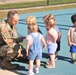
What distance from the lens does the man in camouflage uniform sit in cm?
590

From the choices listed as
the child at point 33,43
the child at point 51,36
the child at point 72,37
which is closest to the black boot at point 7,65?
the child at point 33,43

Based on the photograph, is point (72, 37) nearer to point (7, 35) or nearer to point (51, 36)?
point (51, 36)

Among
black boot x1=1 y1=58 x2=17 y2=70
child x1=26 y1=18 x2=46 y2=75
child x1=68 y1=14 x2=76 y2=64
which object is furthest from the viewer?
child x1=68 y1=14 x2=76 y2=64

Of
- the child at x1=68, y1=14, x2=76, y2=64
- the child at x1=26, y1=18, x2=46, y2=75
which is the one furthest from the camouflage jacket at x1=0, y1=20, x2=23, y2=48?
the child at x1=68, y1=14, x2=76, y2=64

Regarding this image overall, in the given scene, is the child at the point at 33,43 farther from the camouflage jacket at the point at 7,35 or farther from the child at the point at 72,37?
the child at the point at 72,37

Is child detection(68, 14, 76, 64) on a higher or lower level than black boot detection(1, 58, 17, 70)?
higher

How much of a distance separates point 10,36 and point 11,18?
0.42 metres

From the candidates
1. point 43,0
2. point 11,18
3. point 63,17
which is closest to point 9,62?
point 11,18

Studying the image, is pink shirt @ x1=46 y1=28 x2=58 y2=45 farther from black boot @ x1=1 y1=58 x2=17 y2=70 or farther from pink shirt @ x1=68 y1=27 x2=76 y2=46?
black boot @ x1=1 y1=58 x2=17 y2=70

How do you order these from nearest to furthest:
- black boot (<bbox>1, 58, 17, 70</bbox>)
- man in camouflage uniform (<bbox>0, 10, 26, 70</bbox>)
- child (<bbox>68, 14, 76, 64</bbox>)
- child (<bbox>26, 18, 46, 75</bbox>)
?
child (<bbox>26, 18, 46, 75</bbox>)
man in camouflage uniform (<bbox>0, 10, 26, 70</bbox>)
black boot (<bbox>1, 58, 17, 70</bbox>)
child (<bbox>68, 14, 76, 64</bbox>)

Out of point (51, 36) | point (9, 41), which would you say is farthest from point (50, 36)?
point (9, 41)

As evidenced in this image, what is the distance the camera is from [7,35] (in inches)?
235

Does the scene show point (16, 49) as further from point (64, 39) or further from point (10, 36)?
point (64, 39)

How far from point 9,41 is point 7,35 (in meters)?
0.15
